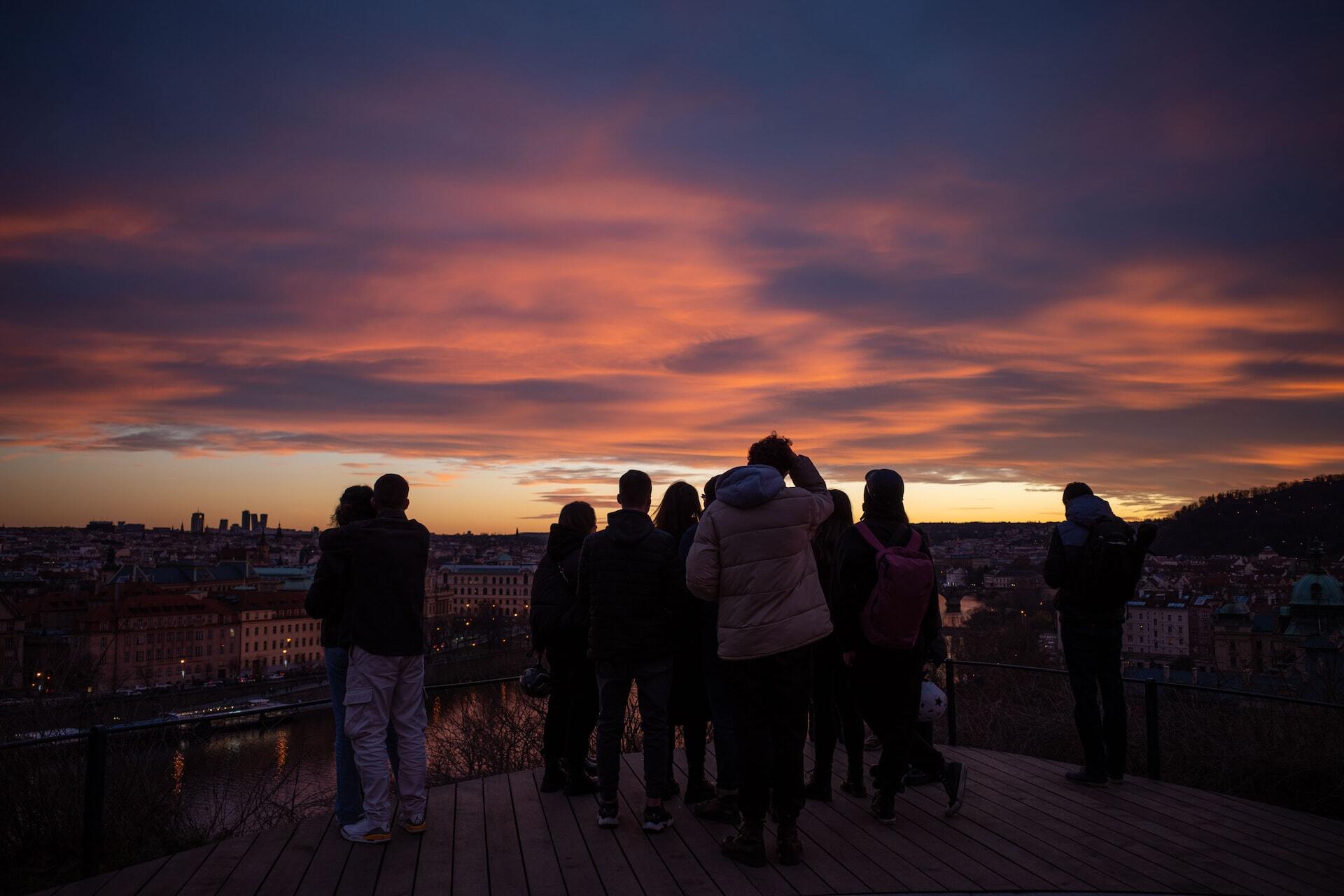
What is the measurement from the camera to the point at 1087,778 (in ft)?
18.6

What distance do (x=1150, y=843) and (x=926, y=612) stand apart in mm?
1599

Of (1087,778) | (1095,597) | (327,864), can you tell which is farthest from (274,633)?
(1095,597)

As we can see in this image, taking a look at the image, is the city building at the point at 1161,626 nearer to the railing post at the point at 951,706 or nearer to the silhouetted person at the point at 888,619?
the railing post at the point at 951,706

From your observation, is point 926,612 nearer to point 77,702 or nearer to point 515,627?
point 77,702

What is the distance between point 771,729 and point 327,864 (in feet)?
7.35

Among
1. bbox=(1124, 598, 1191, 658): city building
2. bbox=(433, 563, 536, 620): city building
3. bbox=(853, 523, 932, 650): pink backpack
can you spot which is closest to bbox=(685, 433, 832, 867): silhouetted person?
bbox=(853, 523, 932, 650): pink backpack

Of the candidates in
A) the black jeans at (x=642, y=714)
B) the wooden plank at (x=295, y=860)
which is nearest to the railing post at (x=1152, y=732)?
the black jeans at (x=642, y=714)

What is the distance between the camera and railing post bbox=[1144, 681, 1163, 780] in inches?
225

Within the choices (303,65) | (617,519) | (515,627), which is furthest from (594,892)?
(515,627)

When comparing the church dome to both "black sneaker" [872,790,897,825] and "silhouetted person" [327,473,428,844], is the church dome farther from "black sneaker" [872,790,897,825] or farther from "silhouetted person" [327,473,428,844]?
"silhouetted person" [327,473,428,844]

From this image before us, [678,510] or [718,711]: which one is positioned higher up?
[678,510]

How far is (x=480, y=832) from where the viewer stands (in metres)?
4.69

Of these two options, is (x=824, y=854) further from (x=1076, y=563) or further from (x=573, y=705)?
(x=1076, y=563)

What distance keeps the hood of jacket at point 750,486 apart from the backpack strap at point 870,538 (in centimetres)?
73
